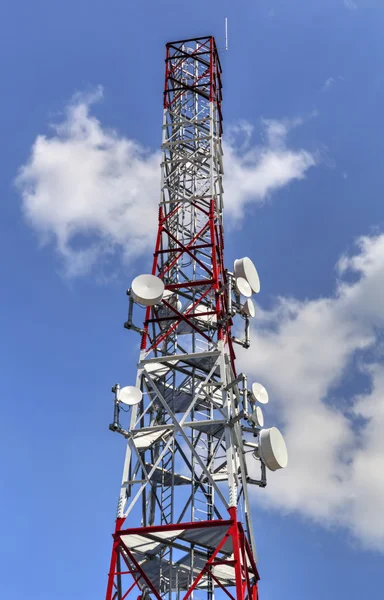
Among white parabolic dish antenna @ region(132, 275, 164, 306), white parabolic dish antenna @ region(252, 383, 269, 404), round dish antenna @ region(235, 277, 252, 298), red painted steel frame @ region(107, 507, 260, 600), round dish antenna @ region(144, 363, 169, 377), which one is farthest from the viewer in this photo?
round dish antenna @ region(235, 277, 252, 298)

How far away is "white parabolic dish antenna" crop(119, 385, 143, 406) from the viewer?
26078 mm

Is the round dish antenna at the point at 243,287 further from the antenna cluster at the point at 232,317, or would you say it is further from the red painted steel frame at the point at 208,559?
the red painted steel frame at the point at 208,559

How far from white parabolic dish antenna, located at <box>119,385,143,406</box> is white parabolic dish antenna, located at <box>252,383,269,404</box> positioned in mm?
4615

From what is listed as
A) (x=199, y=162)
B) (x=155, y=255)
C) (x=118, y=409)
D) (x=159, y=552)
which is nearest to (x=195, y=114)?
(x=199, y=162)

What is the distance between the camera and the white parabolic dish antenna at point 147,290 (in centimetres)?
2814

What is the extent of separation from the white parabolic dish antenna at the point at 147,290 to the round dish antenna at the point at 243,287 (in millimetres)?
4193

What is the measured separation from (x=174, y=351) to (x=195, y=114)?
14143mm

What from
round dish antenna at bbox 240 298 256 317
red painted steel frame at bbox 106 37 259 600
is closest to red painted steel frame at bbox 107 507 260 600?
red painted steel frame at bbox 106 37 259 600

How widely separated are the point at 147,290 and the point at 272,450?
8.00 m

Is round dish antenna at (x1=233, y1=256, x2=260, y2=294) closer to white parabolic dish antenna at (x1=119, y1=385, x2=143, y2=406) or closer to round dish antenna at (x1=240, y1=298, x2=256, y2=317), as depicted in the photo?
round dish antenna at (x1=240, y1=298, x2=256, y2=317)

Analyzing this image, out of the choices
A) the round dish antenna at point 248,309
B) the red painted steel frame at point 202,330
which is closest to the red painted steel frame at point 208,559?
the red painted steel frame at point 202,330

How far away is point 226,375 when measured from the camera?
2784cm

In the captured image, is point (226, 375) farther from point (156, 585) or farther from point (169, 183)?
point (169, 183)

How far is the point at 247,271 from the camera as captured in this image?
1252 inches
